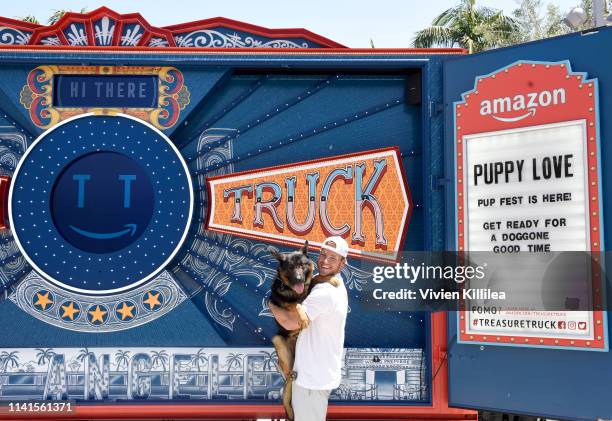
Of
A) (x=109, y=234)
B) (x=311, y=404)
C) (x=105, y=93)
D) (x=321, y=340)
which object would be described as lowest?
(x=311, y=404)

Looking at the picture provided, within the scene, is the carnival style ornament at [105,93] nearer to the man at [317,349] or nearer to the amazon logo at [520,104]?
the man at [317,349]

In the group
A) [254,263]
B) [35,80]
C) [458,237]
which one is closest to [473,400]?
[458,237]

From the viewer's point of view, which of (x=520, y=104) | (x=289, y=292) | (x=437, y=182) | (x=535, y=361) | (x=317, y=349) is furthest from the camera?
(x=437, y=182)

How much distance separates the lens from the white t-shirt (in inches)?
138

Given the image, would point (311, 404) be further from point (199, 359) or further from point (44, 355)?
point (44, 355)

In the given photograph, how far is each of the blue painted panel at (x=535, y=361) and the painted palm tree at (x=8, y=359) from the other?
3183 millimetres

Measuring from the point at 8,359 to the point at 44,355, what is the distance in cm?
27

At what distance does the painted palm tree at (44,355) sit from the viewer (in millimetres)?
4223

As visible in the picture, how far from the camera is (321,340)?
357 centimetres

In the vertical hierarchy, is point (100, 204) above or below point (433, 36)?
below

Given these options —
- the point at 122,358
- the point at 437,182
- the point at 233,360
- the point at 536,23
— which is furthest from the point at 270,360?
the point at 536,23

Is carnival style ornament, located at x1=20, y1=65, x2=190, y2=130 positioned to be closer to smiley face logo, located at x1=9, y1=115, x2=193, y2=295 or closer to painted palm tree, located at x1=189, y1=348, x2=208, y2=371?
smiley face logo, located at x1=9, y1=115, x2=193, y2=295

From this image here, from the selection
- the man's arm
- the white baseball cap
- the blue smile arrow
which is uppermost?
the blue smile arrow

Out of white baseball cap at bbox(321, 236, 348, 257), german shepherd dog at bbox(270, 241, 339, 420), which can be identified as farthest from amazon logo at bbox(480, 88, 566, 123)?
german shepherd dog at bbox(270, 241, 339, 420)
